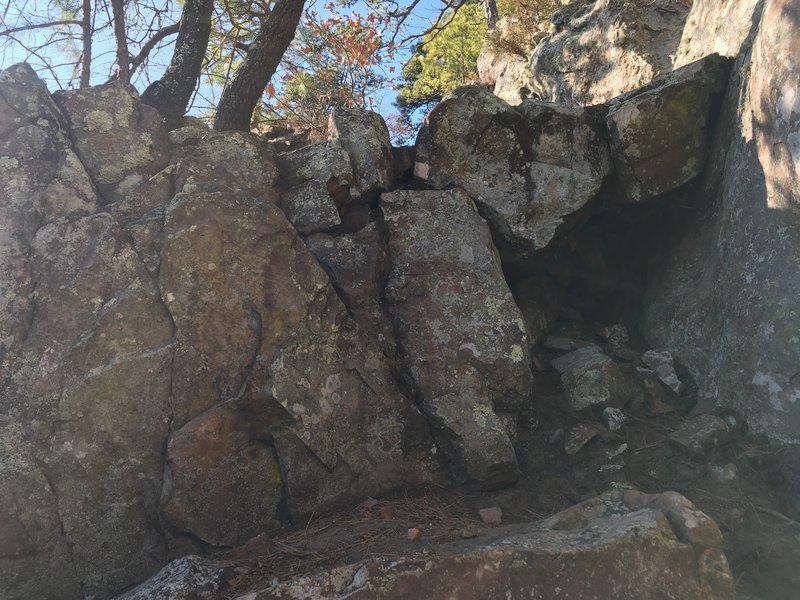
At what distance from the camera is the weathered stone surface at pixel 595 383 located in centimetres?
403

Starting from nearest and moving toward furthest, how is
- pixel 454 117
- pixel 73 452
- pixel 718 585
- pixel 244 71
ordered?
pixel 718 585 → pixel 73 452 → pixel 454 117 → pixel 244 71

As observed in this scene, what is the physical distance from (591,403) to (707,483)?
80 cm

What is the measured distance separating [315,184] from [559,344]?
2.01 meters

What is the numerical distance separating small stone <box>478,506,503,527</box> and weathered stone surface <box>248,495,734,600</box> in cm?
77

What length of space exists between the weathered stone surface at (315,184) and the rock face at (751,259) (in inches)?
93.3

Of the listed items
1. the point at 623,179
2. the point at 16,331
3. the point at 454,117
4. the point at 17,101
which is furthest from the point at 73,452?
the point at 623,179

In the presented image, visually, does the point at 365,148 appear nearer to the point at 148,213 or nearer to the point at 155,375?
the point at 148,213

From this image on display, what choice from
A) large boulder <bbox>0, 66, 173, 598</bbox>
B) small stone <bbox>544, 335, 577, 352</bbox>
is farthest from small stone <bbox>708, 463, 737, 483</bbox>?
large boulder <bbox>0, 66, 173, 598</bbox>

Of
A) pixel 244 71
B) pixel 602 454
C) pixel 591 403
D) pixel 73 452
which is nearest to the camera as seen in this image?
pixel 73 452

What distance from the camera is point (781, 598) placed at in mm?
2795

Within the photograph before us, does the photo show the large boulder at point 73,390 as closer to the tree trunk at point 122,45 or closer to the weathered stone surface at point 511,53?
the tree trunk at point 122,45

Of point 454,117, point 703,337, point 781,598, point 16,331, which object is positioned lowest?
point 781,598

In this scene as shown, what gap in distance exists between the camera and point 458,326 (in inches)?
155

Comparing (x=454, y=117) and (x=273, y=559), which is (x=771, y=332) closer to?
(x=454, y=117)
